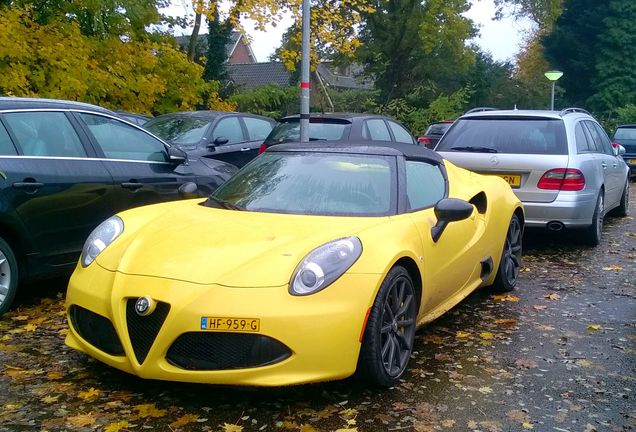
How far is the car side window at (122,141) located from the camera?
5996 millimetres

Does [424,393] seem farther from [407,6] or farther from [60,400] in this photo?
[407,6]

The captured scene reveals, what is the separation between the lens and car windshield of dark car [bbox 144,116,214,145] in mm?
10141

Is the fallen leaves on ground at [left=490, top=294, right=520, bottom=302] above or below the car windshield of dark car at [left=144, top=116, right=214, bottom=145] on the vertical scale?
below

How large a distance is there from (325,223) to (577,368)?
183 cm

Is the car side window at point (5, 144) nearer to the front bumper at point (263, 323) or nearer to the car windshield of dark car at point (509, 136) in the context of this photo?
the front bumper at point (263, 323)

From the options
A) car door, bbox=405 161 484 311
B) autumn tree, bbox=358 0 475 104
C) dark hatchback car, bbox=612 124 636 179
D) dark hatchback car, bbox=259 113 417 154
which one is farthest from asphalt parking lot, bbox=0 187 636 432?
autumn tree, bbox=358 0 475 104

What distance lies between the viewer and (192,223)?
424 cm

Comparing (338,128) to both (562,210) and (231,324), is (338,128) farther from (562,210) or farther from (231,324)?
(231,324)

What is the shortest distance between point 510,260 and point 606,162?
3.43 meters

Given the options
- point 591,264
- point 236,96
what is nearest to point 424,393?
point 591,264

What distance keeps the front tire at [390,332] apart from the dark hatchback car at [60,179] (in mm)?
2036

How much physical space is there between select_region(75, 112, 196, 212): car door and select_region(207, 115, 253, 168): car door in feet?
11.4

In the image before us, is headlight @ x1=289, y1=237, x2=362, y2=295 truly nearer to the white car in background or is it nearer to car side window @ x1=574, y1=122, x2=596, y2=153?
the white car in background

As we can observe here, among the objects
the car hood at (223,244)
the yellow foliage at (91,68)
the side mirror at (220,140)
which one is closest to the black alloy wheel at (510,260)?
the car hood at (223,244)
